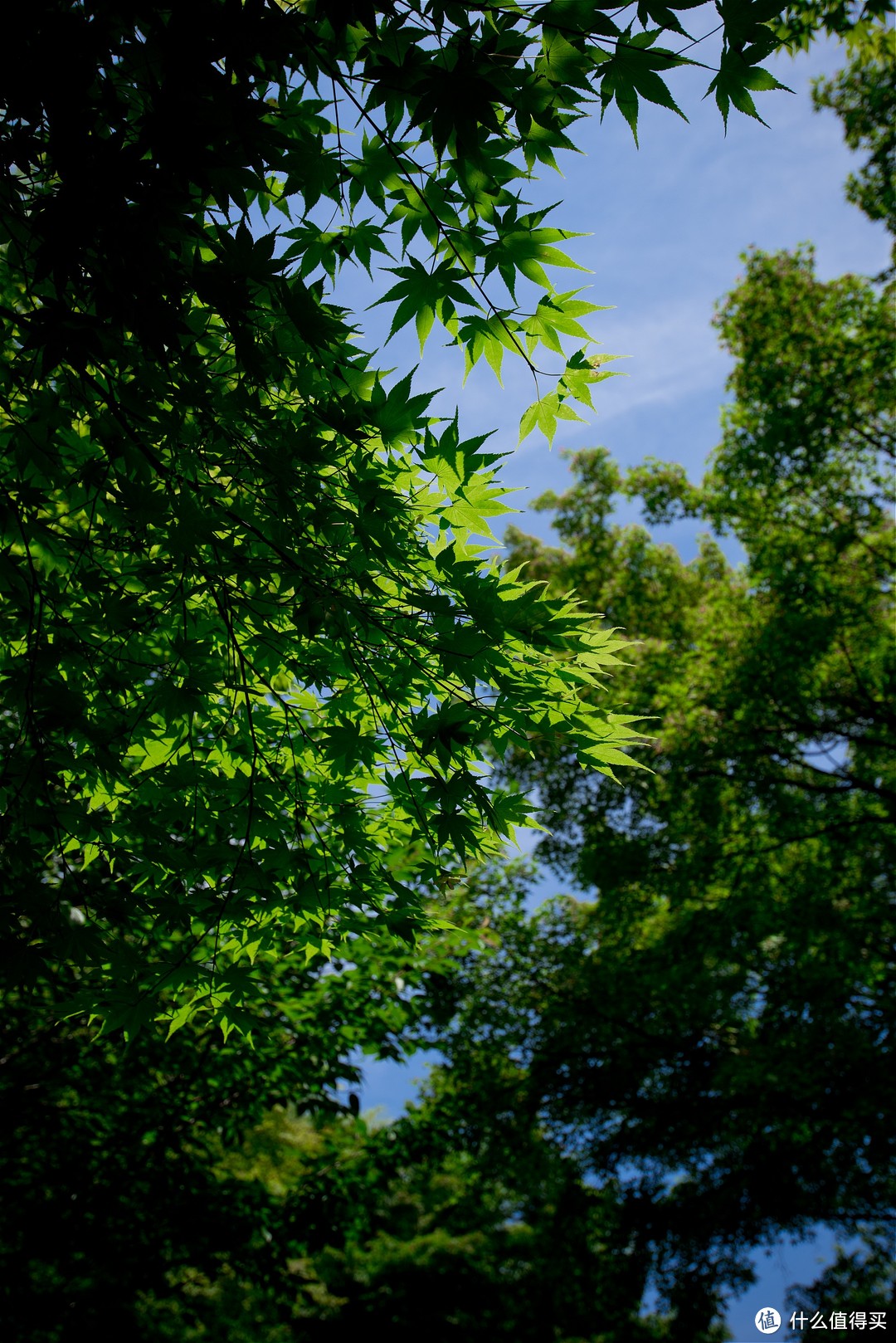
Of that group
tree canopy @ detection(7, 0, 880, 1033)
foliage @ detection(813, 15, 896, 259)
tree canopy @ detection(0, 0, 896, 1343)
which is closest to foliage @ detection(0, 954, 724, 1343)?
tree canopy @ detection(0, 0, 896, 1343)

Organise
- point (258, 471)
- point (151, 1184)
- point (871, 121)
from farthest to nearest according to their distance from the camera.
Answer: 1. point (871, 121)
2. point (151, 1184)
3. point (258, 471)

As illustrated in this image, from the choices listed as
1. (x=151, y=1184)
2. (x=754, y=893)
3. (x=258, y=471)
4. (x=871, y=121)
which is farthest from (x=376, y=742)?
A: (x=871, y=121)

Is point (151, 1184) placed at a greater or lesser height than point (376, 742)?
lesser

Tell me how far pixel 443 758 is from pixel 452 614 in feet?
1.35

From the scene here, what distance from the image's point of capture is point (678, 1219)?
11289 millimetres

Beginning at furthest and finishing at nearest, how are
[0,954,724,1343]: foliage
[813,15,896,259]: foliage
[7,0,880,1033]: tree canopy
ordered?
[813,15,896,259]: foliage < [0,954,724,1343]: foliage < [7,0,880,1033]: tree canopy

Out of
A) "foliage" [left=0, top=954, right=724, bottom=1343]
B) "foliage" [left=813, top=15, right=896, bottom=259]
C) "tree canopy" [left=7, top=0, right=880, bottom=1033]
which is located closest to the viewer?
"tree canopy" [left=7, top=0, right=880, bottom=1033]

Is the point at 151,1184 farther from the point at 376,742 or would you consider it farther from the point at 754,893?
the point at 754,893

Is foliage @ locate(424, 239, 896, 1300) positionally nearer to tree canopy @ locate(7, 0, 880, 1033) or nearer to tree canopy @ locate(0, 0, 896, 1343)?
tree canopy @ locate(0, 0, 896, 1343)

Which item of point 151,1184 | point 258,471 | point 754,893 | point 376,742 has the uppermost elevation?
point 754,893

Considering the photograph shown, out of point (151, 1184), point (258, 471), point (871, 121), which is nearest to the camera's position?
point (258, 471)

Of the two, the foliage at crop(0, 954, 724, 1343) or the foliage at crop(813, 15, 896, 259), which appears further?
the foliage at crop(813, 15, 896, 259)

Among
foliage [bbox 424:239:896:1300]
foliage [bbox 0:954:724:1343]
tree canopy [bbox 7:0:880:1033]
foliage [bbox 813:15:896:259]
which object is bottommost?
foliage [bbox 0:954:724:1343]

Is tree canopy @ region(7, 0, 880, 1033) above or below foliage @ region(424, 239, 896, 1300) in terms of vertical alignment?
below
